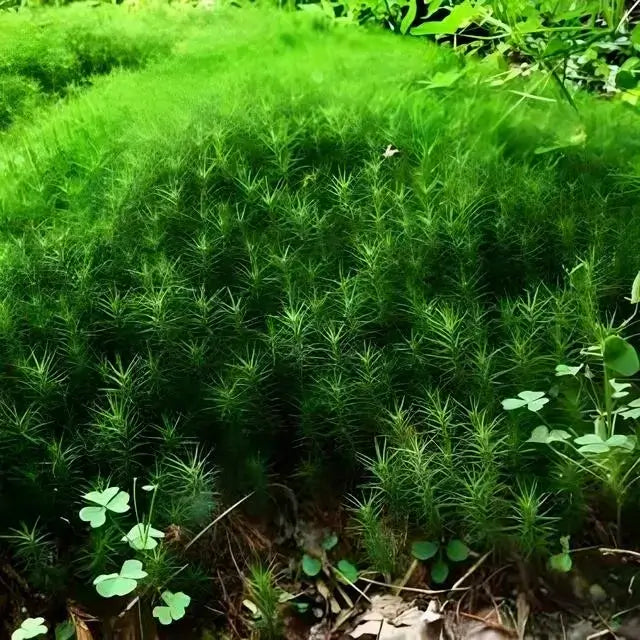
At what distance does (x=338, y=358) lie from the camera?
205 centimetres

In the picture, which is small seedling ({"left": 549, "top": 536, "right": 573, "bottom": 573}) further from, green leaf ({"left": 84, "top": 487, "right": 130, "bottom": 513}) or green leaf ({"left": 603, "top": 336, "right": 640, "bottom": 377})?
green leaf ({"left": 84, "top": 487, "right": 130, "bottom": 513})

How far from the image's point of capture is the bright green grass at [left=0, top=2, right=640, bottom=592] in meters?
1.90

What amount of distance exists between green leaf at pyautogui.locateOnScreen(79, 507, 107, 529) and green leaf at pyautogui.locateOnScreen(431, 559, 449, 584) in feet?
2.65

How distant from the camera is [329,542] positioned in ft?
6.26

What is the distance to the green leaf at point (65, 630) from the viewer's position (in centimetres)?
174

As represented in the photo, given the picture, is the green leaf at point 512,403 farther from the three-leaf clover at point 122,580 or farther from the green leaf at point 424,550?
the three-leaf clover at point 122,580

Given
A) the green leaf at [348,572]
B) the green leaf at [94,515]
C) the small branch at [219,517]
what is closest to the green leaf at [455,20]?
the small branch at [219,517]

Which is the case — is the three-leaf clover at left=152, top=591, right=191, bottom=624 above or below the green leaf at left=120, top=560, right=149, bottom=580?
below

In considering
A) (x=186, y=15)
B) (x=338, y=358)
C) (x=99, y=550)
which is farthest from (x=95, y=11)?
(x=99, y=550)

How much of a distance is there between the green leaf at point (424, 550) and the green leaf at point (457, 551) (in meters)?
0.03

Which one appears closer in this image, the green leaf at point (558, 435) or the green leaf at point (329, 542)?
the green leaf at point (558, 435)

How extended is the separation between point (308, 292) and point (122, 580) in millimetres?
994

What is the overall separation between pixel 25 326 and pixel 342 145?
1.30 meters

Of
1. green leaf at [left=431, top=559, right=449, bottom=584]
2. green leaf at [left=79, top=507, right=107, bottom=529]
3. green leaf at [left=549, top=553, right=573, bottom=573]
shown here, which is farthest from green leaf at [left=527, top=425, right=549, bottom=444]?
green leaf at [left=79, top=507, right=107, bottom=529]
